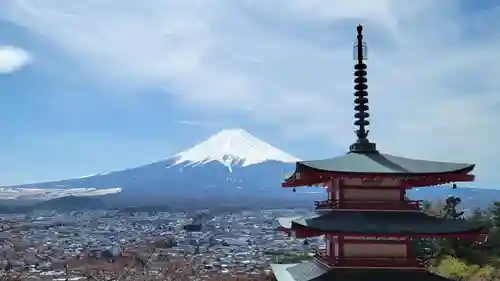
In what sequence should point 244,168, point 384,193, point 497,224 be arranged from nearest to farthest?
1. point 384,193
2. point 497,224
3. point 244,168

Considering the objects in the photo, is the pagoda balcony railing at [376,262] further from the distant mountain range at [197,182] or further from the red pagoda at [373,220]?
the distant mountain range at [197,182]

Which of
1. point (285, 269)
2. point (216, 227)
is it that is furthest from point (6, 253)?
point (216, 227)

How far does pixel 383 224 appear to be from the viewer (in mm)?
9164

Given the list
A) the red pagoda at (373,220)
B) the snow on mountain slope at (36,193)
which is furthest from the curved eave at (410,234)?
the snow on mountain slope at (36,193)

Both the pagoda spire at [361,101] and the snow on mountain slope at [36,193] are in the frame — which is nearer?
the pagoda spire at [361,101]

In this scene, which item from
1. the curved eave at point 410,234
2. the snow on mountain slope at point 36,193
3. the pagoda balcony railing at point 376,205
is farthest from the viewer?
the snow on mountain slope at point 36,193

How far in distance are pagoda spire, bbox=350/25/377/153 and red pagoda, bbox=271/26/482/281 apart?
537 millimetres

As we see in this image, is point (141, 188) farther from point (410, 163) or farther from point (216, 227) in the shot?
point (410, 163)

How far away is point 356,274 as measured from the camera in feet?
30.3

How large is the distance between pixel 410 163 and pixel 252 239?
41.7 metres

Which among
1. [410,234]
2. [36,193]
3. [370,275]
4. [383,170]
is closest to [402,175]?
[383,170]

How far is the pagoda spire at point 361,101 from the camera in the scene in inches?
412

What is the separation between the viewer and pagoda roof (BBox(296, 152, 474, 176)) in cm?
926

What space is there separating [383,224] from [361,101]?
2.49 metres
